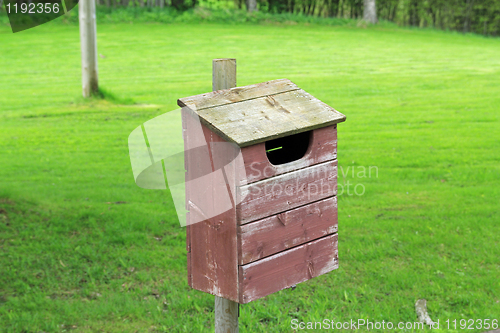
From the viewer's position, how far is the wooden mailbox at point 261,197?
83.1 inches

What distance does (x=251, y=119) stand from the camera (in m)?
2.15

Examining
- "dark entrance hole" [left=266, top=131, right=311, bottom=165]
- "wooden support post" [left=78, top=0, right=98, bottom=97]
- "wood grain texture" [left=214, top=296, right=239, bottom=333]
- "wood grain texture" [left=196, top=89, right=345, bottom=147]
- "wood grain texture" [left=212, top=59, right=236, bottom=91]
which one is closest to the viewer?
"wood grain texture" [left=196, top=89, right=345, bottom=147]

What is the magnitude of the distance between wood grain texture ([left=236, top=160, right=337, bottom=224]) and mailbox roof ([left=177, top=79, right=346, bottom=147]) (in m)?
0.20

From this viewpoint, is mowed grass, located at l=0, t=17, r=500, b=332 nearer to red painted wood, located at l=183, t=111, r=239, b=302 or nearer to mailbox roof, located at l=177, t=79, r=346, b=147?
red painted wood, located at l=183, t=111, r=239, b=302

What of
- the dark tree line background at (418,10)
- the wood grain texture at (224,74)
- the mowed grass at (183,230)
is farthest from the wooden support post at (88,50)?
the dark tree line background at (418,10)

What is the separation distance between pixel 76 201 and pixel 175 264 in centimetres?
183

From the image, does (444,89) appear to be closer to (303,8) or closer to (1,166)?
(1,166)

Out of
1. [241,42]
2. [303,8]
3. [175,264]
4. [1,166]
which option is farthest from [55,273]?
[303,8]

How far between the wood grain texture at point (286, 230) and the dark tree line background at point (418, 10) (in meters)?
27.3

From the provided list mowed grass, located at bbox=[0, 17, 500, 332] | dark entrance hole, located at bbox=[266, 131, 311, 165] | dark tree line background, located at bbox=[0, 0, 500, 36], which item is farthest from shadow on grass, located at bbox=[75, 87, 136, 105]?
dark tree line background, located at bbox=[0, 0, 500, 36]

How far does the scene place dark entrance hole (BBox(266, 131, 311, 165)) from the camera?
2928mm

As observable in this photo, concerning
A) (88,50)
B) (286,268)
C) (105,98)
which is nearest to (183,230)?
(286,268)

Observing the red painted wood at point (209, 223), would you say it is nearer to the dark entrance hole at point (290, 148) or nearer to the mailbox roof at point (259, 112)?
the mailbox roof at point (259, 112)

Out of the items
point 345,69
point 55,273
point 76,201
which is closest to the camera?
point 55,273
